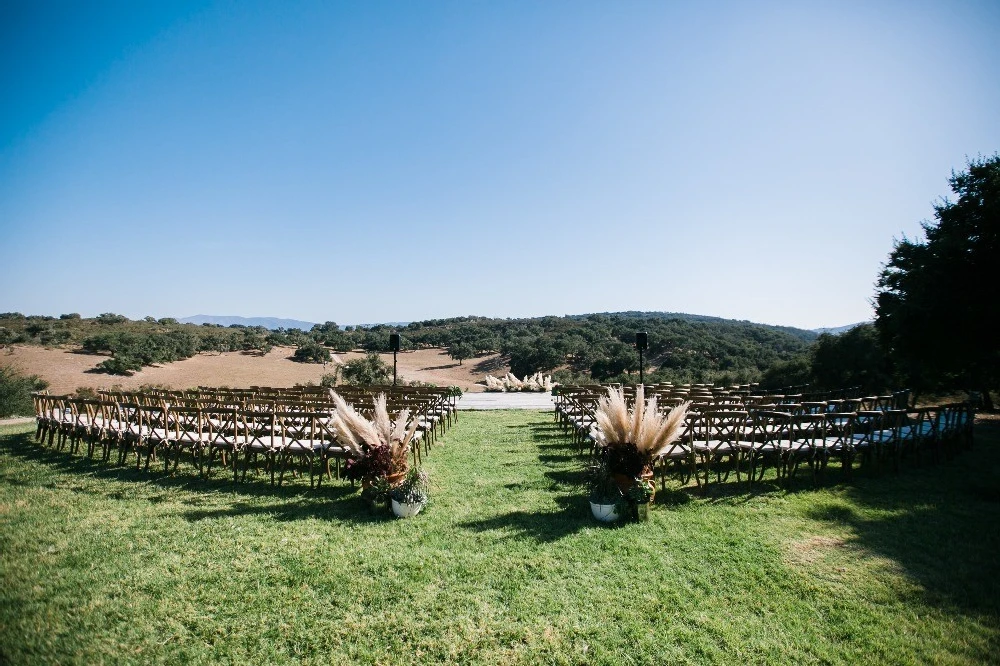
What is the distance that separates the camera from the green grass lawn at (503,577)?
319 cm

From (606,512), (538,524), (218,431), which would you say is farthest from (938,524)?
(218,431)

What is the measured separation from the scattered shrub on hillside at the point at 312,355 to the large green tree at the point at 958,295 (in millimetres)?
32002

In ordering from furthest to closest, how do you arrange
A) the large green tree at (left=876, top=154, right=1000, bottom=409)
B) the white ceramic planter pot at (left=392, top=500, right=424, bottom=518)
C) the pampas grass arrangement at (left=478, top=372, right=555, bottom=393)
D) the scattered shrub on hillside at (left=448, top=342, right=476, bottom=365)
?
the scattered shrub on hillside at (left=448, top=342, right=476, bottom=365), the pampas grass arrangement at (left=478, top=372, right=555, bottom=393), the large green tree at (left=876, top=154, right=1000, bottom=409), the white ceramic planter pot at (left=392, top=500, right=424, bottom=518)

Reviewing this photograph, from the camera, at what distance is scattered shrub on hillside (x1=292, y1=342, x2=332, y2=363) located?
112 ft

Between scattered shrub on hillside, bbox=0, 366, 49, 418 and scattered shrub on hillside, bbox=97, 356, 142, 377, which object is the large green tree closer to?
scattered shrub on hillside, bbox=0, 366, 49, 418

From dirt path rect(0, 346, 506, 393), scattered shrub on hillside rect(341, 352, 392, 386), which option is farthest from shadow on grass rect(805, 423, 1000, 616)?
dirt path rect(0, 346, 506, 393)

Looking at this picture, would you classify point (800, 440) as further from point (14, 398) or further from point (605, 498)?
point (14, 398)

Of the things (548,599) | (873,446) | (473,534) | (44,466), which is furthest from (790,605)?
(44,466)

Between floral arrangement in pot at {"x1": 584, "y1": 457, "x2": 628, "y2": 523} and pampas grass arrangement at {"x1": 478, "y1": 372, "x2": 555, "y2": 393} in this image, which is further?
pampas grass arrangement at {"x1": 478, "y1": 372, "x2": 555, "y2": 393}

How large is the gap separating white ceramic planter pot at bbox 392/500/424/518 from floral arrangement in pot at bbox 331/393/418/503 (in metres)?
0.19

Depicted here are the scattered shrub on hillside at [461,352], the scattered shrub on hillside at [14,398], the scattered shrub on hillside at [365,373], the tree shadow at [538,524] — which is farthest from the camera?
the scattered shrub on hillside at [461,352]

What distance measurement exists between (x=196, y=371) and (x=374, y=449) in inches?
1047

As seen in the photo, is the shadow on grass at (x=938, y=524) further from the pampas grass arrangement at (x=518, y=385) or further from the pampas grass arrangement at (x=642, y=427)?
the pampas grass arrangement at (x=518, y=385)

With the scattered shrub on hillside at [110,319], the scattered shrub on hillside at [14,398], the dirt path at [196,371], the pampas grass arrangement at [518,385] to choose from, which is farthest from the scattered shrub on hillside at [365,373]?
the scattered shrub on hillside at [110,319]
